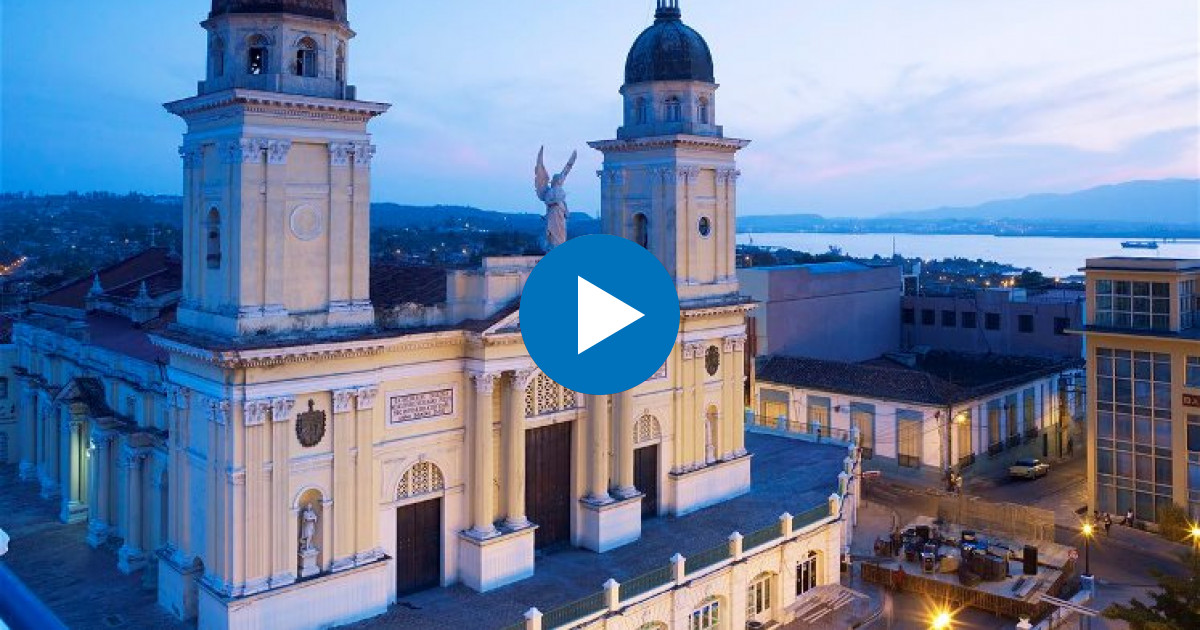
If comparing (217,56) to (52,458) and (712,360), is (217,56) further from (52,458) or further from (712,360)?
(52,458)

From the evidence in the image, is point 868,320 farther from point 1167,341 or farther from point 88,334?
point 88,334

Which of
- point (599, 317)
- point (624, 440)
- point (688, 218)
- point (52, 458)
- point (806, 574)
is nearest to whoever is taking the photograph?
point (599, 317)

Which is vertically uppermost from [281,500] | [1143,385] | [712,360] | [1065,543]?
[712,360]

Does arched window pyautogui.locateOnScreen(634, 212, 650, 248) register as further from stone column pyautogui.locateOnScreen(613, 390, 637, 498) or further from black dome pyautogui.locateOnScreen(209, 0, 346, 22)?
black dome pyautogui.locateOnScreen(209, 0, 346, 22)

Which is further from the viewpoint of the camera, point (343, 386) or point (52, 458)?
point (52, 458)

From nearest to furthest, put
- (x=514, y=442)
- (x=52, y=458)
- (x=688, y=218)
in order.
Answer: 1. (x=514, y=442)
2. (x=688, y=218)
3. (x=52, y=458)

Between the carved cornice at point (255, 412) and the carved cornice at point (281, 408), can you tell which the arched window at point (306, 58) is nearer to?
the carved cornice at point (281, 408)

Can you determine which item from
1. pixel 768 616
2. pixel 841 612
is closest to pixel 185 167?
pixel 768 616

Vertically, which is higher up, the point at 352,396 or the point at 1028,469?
the point at 352,396

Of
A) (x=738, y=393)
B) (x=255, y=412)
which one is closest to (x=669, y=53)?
(x=738, y=393)
